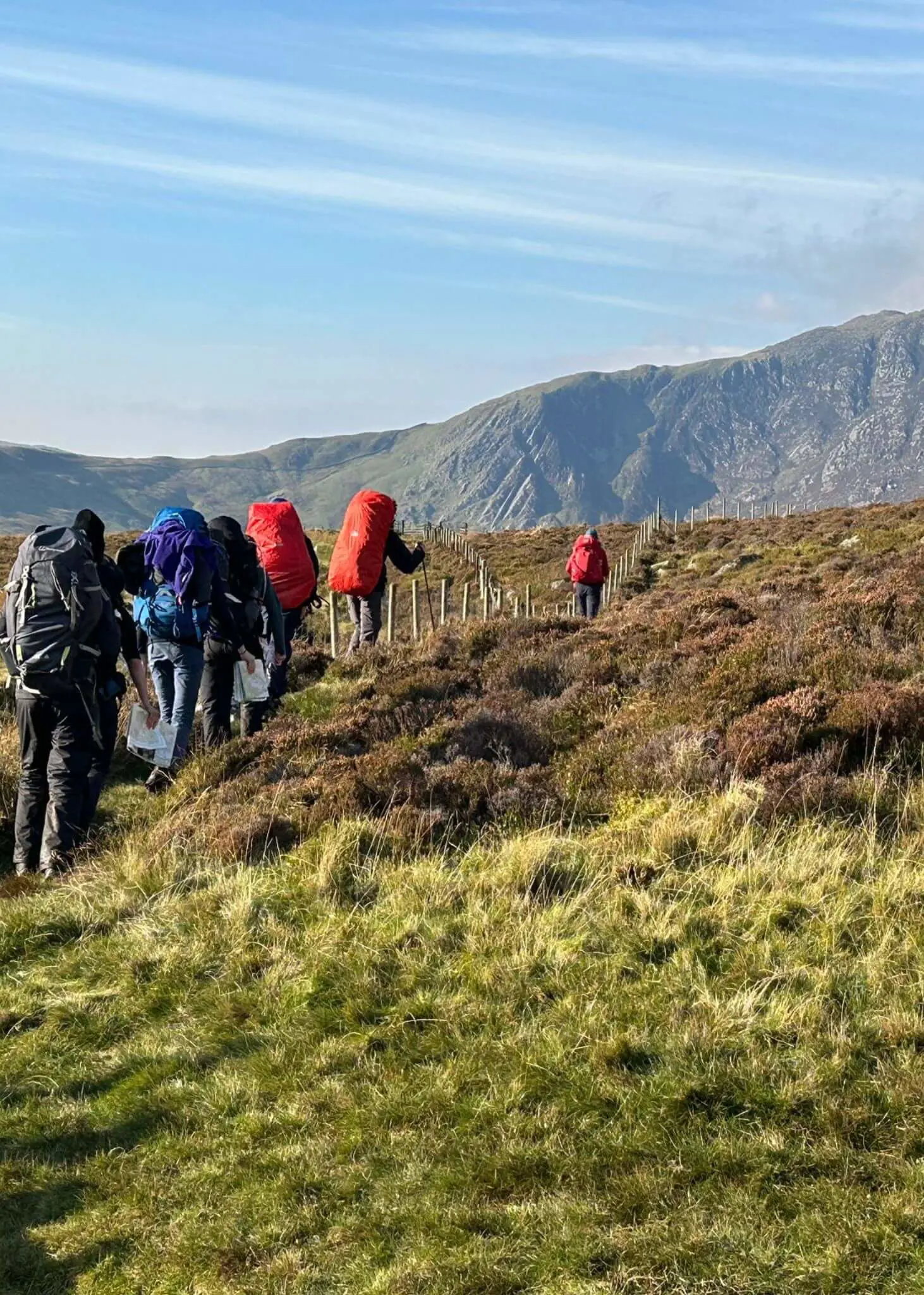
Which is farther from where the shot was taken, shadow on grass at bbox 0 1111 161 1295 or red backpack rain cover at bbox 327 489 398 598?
red backpack rain cover at bbox 327 489 398 598

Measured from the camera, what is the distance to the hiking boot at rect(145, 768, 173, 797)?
29.2 feet

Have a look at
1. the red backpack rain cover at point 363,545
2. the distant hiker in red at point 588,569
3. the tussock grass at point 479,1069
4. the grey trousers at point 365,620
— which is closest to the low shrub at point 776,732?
the tussock grass at point 479,1069

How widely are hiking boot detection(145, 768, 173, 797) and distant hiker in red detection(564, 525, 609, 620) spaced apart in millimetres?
12856

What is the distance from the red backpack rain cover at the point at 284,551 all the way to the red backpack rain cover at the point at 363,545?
769mm

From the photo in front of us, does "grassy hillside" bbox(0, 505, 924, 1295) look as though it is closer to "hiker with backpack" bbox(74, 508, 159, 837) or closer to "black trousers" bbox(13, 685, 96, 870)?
"black trousers" bbox(13, 685, 96, 870)

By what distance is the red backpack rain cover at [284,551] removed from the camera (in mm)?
11492

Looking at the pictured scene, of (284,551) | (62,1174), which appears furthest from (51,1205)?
(284,551)

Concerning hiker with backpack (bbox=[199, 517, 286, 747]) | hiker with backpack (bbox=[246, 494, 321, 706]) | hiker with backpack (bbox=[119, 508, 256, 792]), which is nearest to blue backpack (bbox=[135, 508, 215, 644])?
hiker with backpack (bbox=[119, 508, 256, 792])

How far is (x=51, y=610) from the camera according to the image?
275 inches

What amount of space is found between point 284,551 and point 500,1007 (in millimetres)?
7295

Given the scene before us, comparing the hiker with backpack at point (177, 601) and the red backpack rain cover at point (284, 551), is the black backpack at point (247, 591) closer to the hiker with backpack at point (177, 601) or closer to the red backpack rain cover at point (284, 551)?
the hiker with backpack at point (177, 601)

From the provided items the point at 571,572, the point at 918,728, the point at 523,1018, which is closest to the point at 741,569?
the point at 571,572

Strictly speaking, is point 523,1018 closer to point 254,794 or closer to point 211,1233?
point 211,1233

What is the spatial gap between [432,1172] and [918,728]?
209 inches
